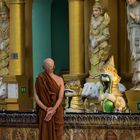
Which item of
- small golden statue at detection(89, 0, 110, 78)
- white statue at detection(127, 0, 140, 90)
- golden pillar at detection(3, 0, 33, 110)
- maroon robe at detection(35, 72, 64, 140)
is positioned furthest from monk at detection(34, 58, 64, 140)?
golden pillar at detection(3, 0, 33, 110)

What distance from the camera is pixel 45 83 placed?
48.5ft

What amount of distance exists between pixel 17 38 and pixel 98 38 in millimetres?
3127

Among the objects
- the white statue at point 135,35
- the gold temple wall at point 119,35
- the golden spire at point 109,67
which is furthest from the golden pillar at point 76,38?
the white statue at point 135,35

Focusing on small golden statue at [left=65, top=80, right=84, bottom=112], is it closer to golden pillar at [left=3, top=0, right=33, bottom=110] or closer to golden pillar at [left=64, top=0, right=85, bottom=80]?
golden pillar at [left=64, top=0, right=85, bottom=80]

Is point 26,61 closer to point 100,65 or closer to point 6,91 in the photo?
point 6,91

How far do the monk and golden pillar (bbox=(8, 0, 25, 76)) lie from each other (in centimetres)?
776

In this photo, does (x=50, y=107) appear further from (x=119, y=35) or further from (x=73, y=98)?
(x=119, y=35)

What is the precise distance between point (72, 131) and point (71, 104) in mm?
2734

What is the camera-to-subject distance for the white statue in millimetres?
18312

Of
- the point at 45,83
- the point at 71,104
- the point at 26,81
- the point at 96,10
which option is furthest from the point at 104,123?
the point at 26,81

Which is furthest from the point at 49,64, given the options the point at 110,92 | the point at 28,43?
the point at 28,43

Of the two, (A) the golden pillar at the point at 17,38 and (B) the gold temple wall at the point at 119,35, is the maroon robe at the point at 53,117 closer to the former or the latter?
(B) the gold temple wall at the point at 119,35

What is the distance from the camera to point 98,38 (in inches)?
794

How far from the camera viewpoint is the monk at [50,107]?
1462 cm
